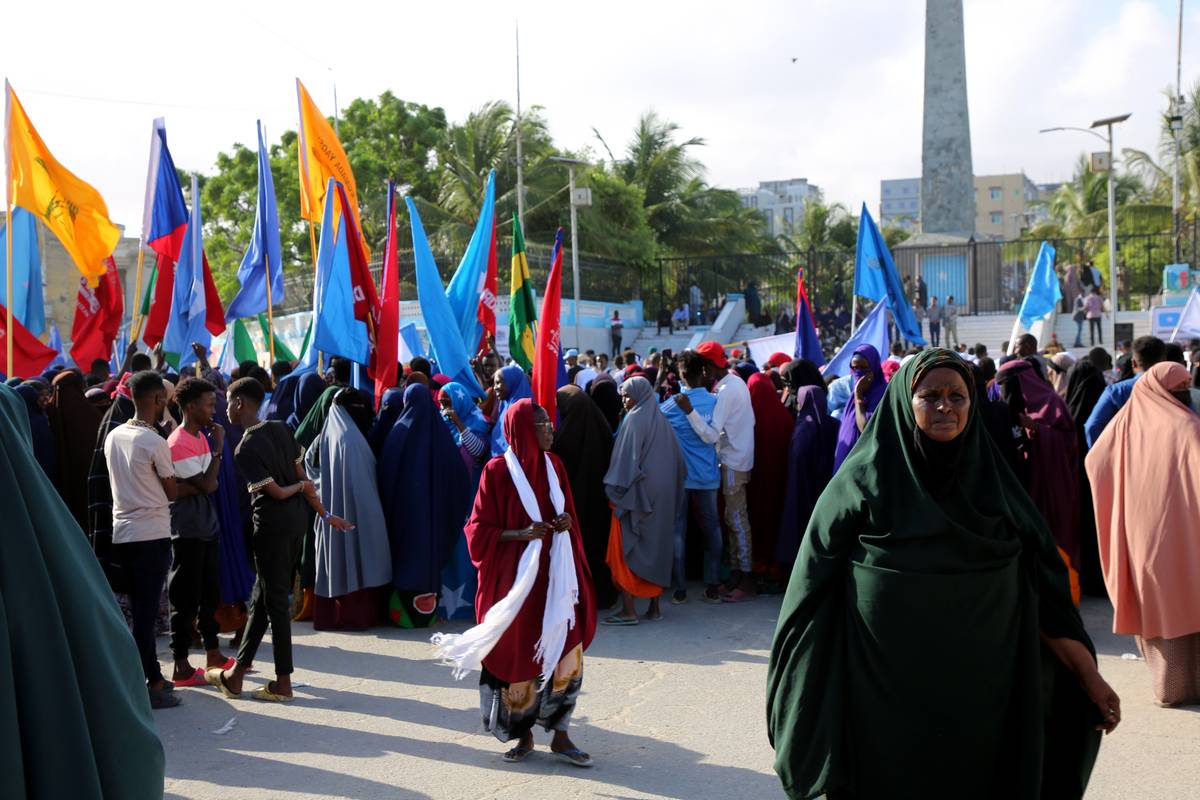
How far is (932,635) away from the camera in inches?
119

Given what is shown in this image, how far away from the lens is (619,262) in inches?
1312

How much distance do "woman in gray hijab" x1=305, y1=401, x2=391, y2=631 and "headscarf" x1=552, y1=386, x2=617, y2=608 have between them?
52.9 inches

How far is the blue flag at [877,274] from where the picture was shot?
13383mm

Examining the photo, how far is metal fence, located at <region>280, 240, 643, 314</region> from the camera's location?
28109 mm

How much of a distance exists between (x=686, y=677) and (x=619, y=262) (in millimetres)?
27135

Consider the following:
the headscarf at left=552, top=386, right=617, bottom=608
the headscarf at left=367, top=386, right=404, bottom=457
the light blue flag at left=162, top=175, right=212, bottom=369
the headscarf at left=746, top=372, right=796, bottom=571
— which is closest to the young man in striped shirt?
the headscarf at left=367, top=386, right=404, bottom=457

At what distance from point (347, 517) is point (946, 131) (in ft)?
83.7

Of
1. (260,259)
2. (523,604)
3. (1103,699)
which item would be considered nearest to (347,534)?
(523,604)

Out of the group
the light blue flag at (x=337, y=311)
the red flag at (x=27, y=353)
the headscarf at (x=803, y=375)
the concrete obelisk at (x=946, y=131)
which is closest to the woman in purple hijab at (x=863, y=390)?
the headscarf at (x=803, y=375)

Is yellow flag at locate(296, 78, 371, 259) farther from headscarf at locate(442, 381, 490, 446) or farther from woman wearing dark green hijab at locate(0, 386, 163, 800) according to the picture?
woman wearing dark green hijab at locate(0, 386, 163, 800)

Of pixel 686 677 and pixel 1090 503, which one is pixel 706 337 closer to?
pixel 1090 503

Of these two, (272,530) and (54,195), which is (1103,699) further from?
(54,195)

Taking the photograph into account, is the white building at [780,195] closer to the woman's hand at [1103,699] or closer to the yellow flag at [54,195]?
the yellow flag at [54,195]

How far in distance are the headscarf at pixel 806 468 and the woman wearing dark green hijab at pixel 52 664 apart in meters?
7.18
